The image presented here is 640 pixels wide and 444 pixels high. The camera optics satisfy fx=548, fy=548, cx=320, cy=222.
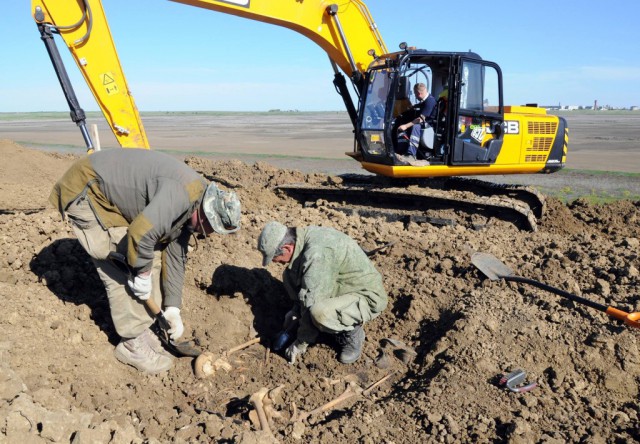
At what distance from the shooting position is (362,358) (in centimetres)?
499

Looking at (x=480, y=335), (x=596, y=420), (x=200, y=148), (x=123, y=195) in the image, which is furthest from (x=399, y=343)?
(x=200, y=148)

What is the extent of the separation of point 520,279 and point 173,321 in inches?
132

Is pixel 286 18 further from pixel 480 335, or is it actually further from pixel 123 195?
pixel 480 335

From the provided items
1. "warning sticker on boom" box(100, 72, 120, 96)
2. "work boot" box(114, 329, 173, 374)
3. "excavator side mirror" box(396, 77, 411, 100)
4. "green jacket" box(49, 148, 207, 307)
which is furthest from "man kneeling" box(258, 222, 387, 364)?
"excavator side mirror" box(396, 77, 411, 100)

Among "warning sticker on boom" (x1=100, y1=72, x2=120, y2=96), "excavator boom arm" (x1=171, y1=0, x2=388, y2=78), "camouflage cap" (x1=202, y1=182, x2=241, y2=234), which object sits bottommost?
"camouflage cap" (x1=202, y1=182, x2=241, y2=234)

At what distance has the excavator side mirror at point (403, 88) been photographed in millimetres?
8141

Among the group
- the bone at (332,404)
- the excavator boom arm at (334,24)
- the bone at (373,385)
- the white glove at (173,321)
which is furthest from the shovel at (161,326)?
the excavator boom arm at (334,24)

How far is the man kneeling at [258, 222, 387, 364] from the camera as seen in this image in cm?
436

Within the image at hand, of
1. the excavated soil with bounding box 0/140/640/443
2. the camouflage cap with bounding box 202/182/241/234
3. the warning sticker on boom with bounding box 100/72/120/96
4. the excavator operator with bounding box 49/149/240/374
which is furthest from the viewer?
the warning sticker on boom with bounding box 100/72/120/96

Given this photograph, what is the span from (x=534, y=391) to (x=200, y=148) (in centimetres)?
2022

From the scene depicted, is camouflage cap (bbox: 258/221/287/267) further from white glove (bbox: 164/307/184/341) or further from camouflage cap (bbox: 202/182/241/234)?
white glove (bbox: 164/307/184/341)

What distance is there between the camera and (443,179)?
29.7ft

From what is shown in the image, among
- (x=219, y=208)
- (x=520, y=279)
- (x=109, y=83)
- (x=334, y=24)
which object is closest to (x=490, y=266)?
(x=520, y=279)

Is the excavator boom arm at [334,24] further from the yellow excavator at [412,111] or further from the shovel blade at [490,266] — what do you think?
the shovel blade at [490,266]
